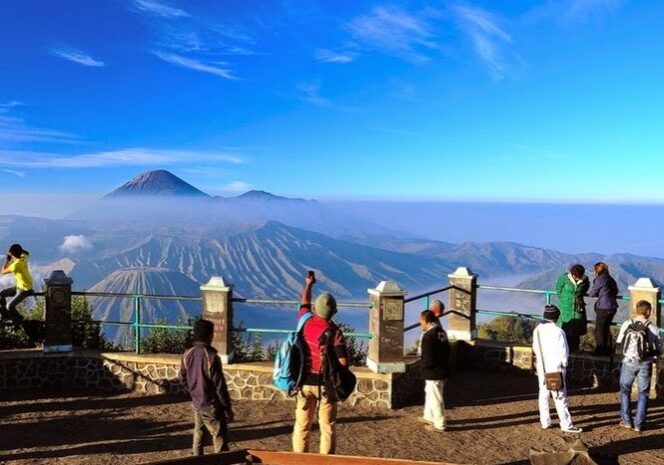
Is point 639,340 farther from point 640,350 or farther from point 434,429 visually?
point 434,429

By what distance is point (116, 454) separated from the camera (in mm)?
7402

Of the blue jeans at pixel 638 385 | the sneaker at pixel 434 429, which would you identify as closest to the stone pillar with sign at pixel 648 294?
the blue jeans at pixel 638 385

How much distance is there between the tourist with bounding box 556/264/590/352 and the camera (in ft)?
32.8

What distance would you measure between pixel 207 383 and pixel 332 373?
46.4 inches

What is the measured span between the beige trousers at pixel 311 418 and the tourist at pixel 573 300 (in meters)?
5.67

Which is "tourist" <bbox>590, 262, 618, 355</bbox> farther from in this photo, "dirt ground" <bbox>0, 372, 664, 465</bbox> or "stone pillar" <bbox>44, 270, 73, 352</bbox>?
"stone pillar" <bbox>44, 270, 73, 352</bbox>

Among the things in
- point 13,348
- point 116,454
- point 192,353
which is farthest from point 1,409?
point 192,353

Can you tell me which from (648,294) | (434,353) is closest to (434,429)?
(434,353)

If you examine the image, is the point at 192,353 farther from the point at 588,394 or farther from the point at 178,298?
the point at 588,394

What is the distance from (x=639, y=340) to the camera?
302 inches

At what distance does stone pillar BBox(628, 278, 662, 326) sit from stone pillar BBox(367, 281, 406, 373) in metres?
3.91

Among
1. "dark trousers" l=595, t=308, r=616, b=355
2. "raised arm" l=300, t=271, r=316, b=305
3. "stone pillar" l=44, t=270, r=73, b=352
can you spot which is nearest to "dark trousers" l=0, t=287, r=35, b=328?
"stone pillar" l=44, t=270, r=73, b=352

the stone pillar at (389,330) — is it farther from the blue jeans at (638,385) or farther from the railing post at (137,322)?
the railing post at (137,322)

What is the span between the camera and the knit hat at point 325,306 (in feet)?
18.7
